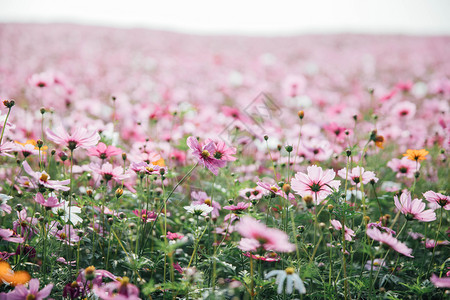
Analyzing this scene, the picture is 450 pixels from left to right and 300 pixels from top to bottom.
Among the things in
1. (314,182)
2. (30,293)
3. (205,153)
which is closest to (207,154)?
(205,153)

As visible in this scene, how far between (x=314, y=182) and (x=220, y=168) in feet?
1.85

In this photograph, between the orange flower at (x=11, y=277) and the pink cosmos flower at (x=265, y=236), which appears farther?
the orange flower at (x=11, y=277)

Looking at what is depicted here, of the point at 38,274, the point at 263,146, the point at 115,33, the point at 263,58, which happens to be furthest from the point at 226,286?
the point at 115,33

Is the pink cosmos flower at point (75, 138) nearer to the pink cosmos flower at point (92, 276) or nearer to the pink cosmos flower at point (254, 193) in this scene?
the pink cosmos flower at point (92, 276)

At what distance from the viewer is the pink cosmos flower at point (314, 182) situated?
990 mm

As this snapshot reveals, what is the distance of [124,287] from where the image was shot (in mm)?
709

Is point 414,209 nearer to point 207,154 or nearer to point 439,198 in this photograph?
point 439,198

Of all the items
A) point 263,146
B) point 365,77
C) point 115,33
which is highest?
point 115,33

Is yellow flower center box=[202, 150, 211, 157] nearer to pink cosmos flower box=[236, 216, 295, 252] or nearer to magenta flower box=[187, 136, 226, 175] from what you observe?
magenta flower box=[187, 136, 226, 175]

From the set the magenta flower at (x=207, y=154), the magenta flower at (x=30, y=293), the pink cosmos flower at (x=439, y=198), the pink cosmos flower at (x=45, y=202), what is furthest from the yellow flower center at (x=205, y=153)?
the pink cosmos flower at (x=439, y=198)

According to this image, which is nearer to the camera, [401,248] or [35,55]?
[401,248]

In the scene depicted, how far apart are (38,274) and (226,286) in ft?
2.00

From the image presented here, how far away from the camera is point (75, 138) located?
0.98m

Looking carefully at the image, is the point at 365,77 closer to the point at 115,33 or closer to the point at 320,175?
the point at 320,175
